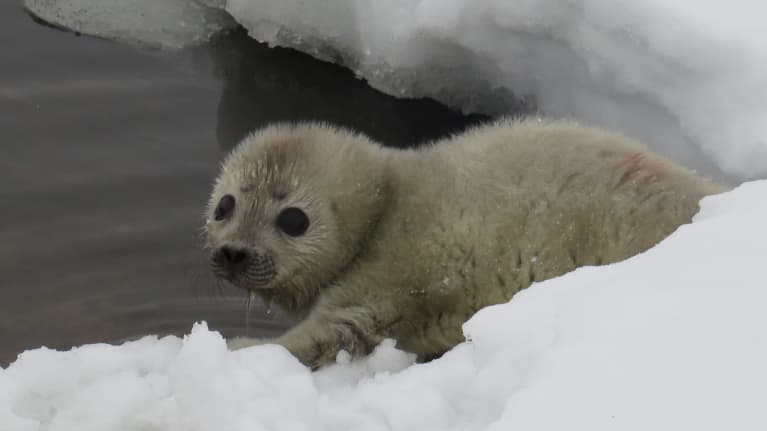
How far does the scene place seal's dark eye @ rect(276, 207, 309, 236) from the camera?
3.61 metres

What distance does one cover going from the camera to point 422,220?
3.53 meters

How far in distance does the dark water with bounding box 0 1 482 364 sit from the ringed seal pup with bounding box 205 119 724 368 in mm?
615

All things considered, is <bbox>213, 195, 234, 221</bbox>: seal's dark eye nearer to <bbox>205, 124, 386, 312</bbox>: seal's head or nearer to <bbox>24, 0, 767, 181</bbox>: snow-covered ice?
<bbox>205, 124, 386, 312</bbox>: seal's head

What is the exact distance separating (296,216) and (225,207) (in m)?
0.25

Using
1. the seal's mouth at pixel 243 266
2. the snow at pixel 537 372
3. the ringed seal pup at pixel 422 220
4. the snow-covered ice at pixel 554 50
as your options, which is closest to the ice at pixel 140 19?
the snow-covered ice at pixel 554 50

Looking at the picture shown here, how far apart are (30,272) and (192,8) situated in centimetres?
223

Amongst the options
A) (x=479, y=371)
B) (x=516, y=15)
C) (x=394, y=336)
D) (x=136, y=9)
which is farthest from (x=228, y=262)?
(x=136, y=9)

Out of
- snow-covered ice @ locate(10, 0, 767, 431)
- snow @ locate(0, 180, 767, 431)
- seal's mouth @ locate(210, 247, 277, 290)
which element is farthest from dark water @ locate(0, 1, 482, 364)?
snow @ locate(0, 180, 767, 431)

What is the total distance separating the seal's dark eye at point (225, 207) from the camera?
3.69 meters

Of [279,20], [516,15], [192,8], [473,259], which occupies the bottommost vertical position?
[473,259]

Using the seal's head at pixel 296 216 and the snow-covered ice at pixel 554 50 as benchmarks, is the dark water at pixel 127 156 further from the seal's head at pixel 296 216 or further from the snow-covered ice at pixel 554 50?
the seal's head at pixel 296 216

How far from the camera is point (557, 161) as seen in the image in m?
3.43

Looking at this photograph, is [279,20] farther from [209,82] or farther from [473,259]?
[473,259]

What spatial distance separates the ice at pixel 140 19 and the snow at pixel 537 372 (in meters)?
3.12
